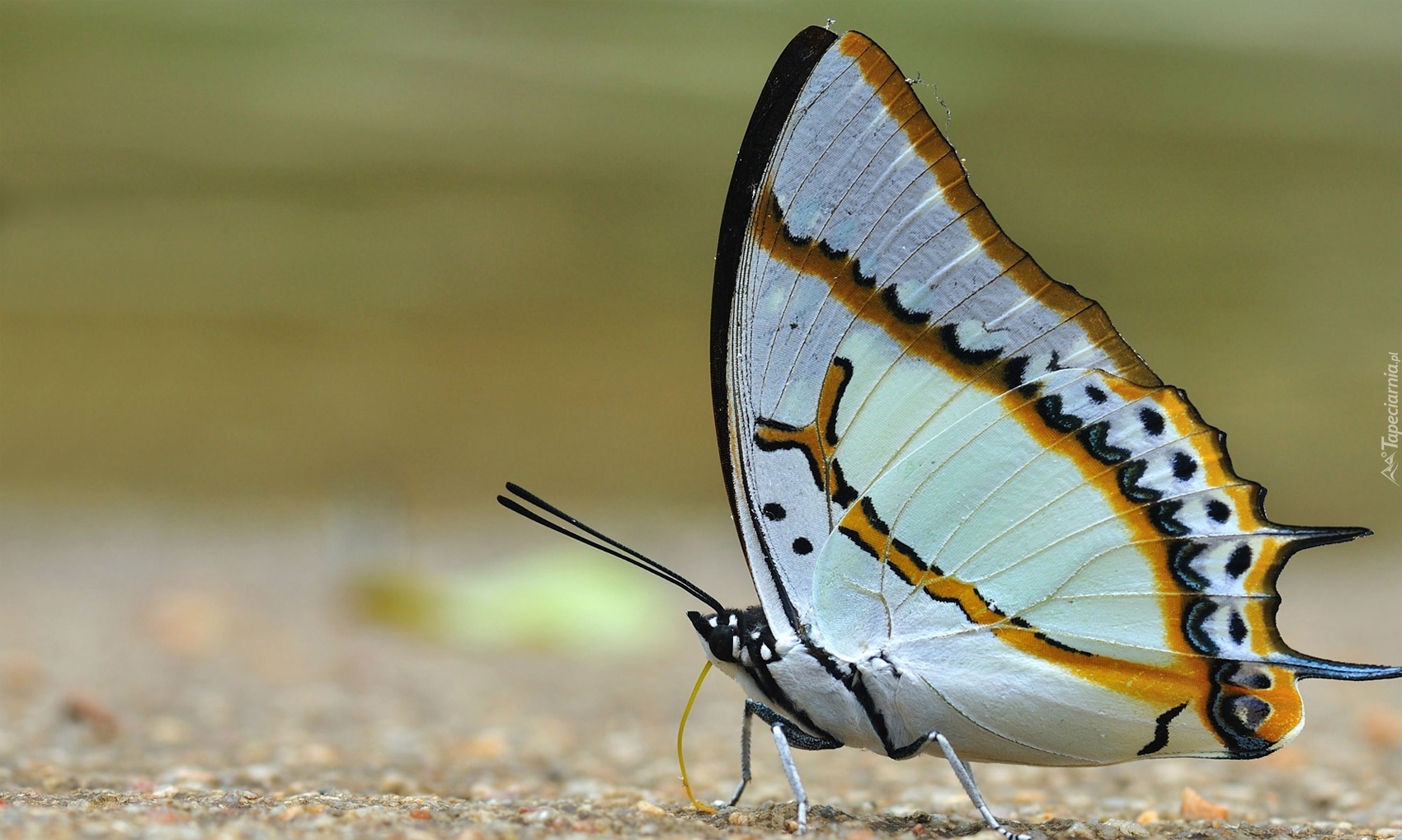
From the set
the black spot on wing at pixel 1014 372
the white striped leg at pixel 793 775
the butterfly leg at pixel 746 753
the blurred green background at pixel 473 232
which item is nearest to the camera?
the white striped leg at pixel 793 775

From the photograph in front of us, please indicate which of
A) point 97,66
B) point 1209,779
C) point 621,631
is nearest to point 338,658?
point 621,631

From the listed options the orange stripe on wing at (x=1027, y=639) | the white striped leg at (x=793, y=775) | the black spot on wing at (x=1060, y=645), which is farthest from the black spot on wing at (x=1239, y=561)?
the white striped leg at (x=793, y=775)

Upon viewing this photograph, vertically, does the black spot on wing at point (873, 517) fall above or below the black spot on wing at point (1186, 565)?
above

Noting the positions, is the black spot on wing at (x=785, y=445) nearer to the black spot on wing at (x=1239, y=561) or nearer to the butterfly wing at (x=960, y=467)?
the butterfly wing at (x=960, y=467)

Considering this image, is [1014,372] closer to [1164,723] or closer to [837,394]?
[837,394]

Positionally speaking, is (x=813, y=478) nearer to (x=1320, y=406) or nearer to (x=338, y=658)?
(x=338, y=658)

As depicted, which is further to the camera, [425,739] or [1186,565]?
[425,739]

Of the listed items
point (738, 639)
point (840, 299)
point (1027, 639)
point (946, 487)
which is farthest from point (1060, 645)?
point (840, 299)
